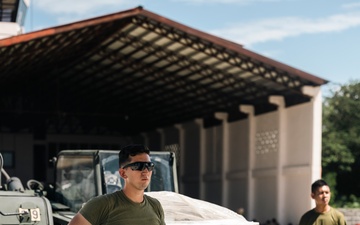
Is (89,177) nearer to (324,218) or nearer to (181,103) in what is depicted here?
(324,218)

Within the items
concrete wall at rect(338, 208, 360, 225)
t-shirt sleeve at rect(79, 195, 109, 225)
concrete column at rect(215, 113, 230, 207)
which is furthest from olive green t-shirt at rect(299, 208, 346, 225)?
concrete column at rect(215, 113, 230, 207)

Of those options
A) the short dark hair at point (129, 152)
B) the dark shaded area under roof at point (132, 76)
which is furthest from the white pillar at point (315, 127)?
the short dark hair at point (129, 152)

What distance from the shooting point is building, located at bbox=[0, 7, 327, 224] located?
28469 mm

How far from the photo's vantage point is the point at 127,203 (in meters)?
5.54

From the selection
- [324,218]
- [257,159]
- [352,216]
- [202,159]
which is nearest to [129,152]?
[324,218]

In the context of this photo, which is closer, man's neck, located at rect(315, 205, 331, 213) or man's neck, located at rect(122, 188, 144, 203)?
man's neck, located at rect(122, 188, 144, 203)

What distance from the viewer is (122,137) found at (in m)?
52.8

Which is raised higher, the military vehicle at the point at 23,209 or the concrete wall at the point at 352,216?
the military vehicle at the point at 23,209

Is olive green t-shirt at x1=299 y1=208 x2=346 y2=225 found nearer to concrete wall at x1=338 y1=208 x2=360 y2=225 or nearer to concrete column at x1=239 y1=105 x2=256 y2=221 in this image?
concrete column at x1=239 y1=105 x2=256 y2=221

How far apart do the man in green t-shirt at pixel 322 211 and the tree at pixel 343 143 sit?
122ft

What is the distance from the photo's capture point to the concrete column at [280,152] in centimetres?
3145

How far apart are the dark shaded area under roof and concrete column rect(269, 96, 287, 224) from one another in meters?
0.34

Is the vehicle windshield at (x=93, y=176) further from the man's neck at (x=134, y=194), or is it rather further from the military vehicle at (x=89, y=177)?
the man's neck at (x=134, y=194)

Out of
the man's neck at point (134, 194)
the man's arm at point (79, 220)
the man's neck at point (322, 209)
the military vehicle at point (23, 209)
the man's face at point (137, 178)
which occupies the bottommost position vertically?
the military vehicle at point (23, 209)
